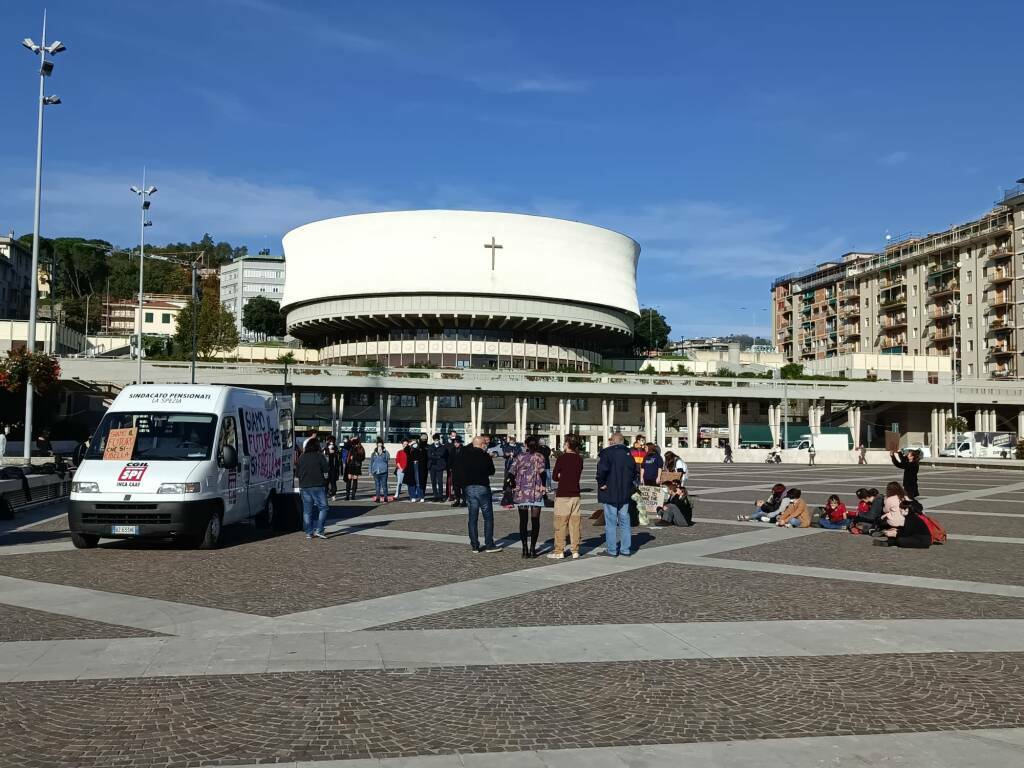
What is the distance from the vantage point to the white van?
12.4 metres

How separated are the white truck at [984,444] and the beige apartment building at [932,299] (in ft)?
49.5

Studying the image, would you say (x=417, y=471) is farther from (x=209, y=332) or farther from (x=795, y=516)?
(x=209, y=332)

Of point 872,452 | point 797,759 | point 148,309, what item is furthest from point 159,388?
point 148,309

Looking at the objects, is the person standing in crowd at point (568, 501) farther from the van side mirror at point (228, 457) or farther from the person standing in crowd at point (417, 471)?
the person standing in crowd at point (417, 471)

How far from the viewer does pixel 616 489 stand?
1248 centimetres

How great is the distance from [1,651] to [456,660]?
11.6 feet

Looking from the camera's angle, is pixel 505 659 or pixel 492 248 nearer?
pixel 505 659

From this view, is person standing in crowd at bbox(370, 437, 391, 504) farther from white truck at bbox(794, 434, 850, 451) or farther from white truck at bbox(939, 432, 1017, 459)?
white truck at bbox(939, 432, 1017, 459)

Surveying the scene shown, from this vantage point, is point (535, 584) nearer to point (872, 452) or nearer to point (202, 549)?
point (202, 549)

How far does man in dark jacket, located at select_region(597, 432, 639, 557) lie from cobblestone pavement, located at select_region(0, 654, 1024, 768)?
18.2 feet

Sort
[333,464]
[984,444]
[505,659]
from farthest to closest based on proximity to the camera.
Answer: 1. [984,444]
2. [333,464]
3. [505,659]

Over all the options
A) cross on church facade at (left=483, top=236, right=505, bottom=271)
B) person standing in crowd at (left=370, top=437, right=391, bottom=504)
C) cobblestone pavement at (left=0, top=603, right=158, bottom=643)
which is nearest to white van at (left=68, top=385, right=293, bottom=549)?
cobblestone pavement at (left=0, top=603, right=158, bottom=643)

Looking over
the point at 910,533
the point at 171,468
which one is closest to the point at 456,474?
the point at 171,468

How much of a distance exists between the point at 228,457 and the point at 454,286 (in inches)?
2729
